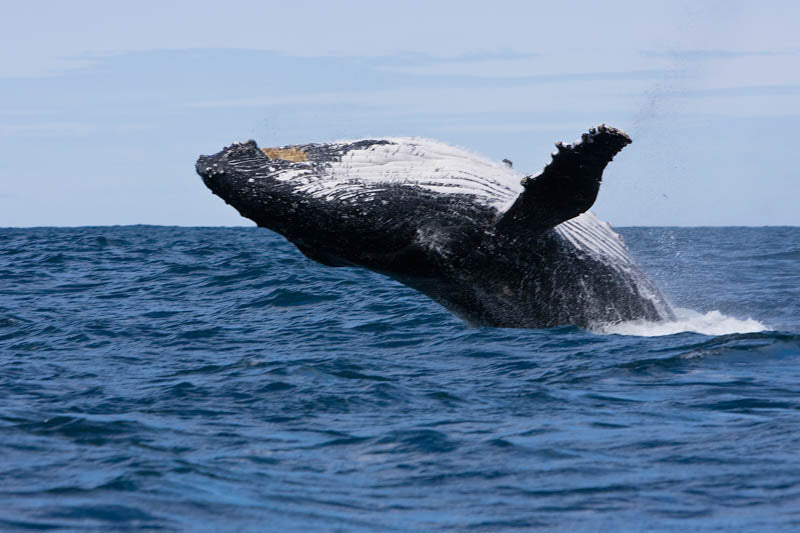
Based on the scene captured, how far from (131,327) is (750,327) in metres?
7.17

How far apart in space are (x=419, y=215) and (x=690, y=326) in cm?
355

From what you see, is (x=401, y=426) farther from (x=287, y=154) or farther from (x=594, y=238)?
(x=594, y=238)

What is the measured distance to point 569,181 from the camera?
7145mm

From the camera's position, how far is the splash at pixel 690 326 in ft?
30.3

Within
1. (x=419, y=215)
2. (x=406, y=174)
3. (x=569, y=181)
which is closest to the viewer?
(x=569, y=181)

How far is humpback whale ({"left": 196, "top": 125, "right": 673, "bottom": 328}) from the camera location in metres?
7.99

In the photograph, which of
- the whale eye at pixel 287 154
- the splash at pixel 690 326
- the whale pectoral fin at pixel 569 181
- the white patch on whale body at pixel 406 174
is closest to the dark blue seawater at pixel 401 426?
the splash at pixel 690 326

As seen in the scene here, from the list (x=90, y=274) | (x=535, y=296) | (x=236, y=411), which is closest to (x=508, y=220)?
(x=535, y=296)

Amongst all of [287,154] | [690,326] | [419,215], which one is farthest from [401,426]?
[690,326]

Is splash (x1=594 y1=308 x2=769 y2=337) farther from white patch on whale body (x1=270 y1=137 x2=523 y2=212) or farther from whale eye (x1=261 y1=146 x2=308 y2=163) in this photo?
whale eye (x1=261 y1=146 x2=308 y2=163)

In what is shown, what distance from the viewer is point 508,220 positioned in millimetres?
7965

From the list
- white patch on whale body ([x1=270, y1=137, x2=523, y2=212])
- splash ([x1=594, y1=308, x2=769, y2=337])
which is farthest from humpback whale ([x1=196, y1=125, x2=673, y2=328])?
splash ([x1=594, y1=308, x2=769, y2=337])

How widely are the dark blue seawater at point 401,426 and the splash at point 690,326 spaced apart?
4 cm

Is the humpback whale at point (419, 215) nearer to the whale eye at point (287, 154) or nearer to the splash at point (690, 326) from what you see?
the whale eye at point (287, 154)
